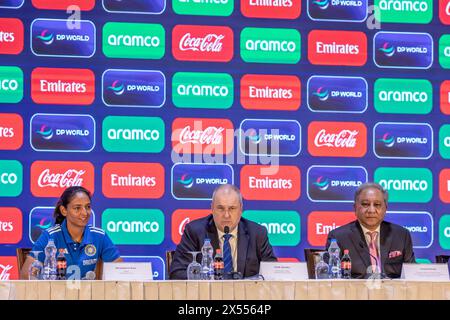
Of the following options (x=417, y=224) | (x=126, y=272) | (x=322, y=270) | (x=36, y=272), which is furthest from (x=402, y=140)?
(x=36, y=272)

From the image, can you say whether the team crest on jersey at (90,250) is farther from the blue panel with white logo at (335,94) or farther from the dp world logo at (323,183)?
the blue panel with white logo at (335,94)

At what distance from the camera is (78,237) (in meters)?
4.50

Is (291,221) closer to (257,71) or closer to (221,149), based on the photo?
(221,149)

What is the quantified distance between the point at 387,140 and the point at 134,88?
165 cm

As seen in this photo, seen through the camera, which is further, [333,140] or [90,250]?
[333,140]

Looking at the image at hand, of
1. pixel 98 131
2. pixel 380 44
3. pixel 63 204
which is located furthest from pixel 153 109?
pixel 380 44

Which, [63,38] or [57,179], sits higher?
[63,38]

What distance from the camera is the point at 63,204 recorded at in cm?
452

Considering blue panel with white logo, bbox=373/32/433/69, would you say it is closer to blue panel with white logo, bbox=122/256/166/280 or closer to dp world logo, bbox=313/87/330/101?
dp world logo, bbox=313/87/330/101

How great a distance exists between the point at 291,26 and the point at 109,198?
62.5 inches

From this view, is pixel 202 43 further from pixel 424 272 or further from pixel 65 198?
pixel 424 272

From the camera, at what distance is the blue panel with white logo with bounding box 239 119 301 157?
5.31 metres

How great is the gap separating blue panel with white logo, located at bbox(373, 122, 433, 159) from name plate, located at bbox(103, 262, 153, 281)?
235 centimetres

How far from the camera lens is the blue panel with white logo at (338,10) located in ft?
18.0
